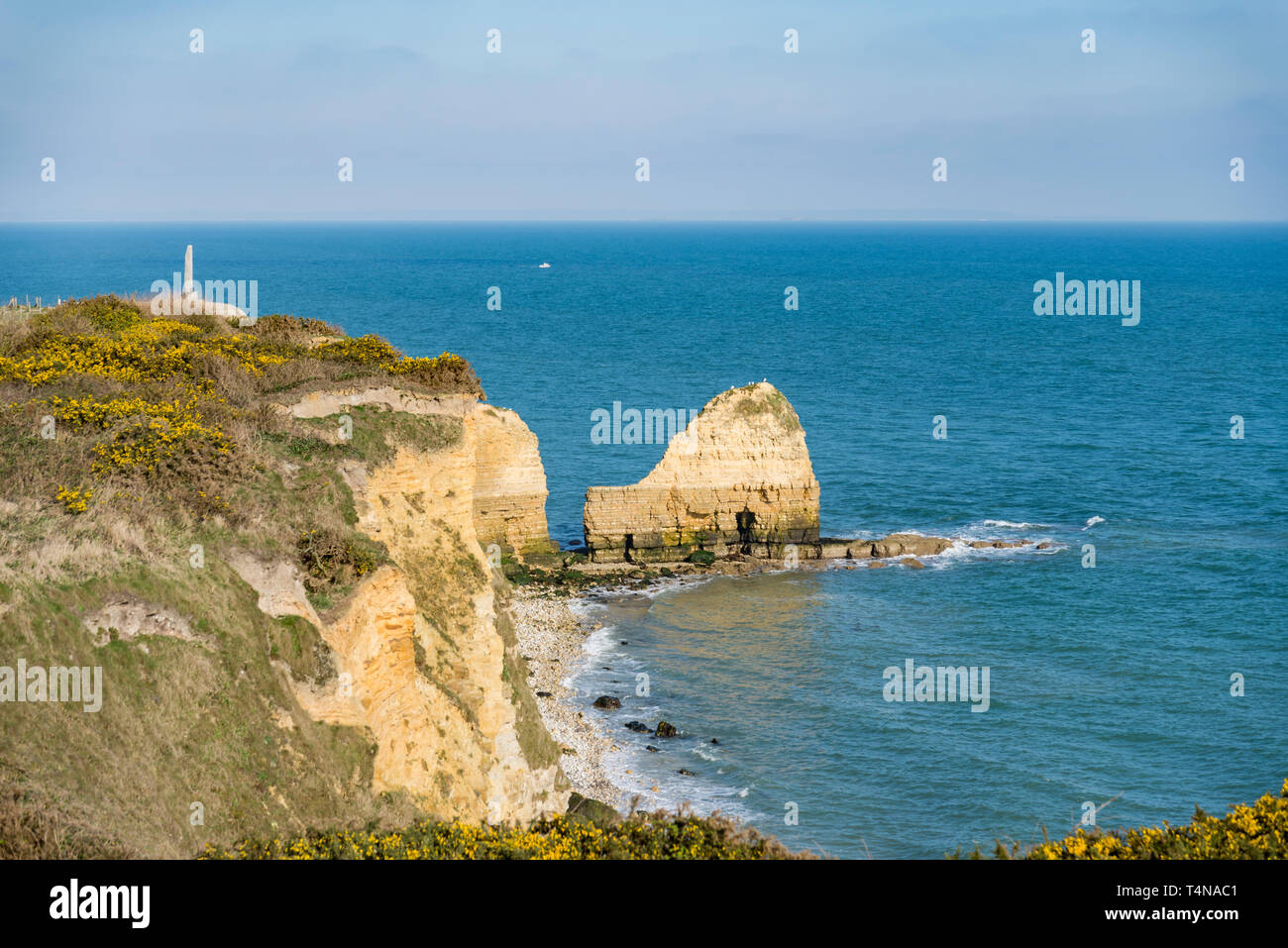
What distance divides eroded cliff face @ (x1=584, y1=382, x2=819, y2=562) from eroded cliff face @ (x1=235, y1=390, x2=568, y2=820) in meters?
25.4

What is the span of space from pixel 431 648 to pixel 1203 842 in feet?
49.1

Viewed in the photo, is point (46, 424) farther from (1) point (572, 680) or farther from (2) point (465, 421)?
(1) point (572, 680)

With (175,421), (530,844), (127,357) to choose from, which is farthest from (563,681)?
(530,844)

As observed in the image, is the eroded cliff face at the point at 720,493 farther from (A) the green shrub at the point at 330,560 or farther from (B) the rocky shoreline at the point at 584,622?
(A) the green shrub at the point at 330,560

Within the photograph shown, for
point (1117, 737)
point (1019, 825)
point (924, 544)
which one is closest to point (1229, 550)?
point (924, 544)

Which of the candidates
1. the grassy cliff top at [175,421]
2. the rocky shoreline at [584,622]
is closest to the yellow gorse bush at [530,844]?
the grassy cliff top at [175,421]

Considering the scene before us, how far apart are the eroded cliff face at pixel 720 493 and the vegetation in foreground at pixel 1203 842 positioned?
3906 centimetres

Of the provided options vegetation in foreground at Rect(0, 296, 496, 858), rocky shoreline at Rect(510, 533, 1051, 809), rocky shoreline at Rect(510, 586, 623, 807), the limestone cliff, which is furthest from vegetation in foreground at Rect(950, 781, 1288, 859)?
the limestone cliff

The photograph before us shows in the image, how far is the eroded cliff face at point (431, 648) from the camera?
63.5 feet

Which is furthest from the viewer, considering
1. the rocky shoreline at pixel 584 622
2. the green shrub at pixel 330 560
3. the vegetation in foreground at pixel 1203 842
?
the rocky shoreline at pixel 584 622

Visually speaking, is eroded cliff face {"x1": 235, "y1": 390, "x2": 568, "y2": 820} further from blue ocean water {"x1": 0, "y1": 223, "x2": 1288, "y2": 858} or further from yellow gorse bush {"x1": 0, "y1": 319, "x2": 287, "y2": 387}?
blue ocean water {"x1": 0, "y1": 223, "x2": 1288, "y2": 858}

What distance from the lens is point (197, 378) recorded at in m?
27.9

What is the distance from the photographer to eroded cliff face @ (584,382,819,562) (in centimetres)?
5472
